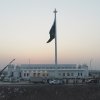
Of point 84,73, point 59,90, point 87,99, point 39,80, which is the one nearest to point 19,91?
point 59,90

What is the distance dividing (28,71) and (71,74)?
11601 millimetres

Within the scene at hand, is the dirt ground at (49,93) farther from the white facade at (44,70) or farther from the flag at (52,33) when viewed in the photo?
the white facade at (44,70)

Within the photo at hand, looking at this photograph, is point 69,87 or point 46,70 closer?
point 69,87

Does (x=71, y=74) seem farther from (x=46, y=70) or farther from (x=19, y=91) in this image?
(x=19, y=91)

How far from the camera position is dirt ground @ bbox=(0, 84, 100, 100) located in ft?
157

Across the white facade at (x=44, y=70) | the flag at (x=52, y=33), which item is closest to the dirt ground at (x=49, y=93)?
the flag at (x=52, y=33)

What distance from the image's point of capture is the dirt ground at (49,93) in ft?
157

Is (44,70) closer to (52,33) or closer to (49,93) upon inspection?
(52,33)

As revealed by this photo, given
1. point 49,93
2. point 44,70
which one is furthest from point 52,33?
point 44,70

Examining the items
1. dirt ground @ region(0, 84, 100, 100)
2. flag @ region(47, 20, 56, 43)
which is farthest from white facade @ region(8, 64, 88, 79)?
dirt ground @ region(0, 84, 100, 100)

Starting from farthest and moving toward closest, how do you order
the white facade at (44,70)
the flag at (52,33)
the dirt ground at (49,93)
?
the white facade at (44,70) → the flag at (52,33) → the dirt ground at (49,93)

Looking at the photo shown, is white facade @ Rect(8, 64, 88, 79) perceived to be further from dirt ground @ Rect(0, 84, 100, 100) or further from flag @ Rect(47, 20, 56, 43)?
dirt ground @ Rect(0, 84, 100, 100)

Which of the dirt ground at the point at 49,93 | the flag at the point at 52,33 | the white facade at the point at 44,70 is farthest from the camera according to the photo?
the white facade at the point at 44,70

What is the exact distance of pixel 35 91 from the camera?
49125 mm
